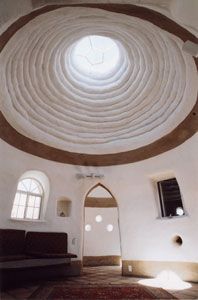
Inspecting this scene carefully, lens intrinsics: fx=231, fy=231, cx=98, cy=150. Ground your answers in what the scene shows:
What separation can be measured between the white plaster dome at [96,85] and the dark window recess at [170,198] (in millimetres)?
1923

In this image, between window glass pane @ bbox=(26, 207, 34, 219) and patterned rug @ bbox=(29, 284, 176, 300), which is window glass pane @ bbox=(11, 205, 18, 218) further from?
patterned rug @ bbox=(29, 284, 176, 300)

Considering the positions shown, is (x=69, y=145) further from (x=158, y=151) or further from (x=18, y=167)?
(x=158, y=151)

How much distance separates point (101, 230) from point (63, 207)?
5467mm

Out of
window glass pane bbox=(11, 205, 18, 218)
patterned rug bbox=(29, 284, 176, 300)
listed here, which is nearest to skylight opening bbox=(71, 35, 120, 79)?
window glass pane bbox=(11, 205, 18, 218)

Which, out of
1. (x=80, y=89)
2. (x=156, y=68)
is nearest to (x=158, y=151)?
(x=156, y=68)

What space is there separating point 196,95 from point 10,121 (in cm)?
626

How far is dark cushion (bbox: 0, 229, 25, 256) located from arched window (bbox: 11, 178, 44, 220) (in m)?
0.99

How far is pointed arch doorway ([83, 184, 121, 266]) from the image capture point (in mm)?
13859

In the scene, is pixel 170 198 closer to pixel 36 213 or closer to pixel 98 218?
pixel 36 213

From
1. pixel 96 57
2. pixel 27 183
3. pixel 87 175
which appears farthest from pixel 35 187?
pixel 96 57

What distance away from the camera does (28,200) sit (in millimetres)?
9219

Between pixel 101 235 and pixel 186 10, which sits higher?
pixel 186 10

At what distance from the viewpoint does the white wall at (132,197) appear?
7984 millimetres

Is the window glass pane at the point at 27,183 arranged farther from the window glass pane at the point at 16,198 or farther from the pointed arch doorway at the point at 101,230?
the pointed arch doorway at the point at 101,230
